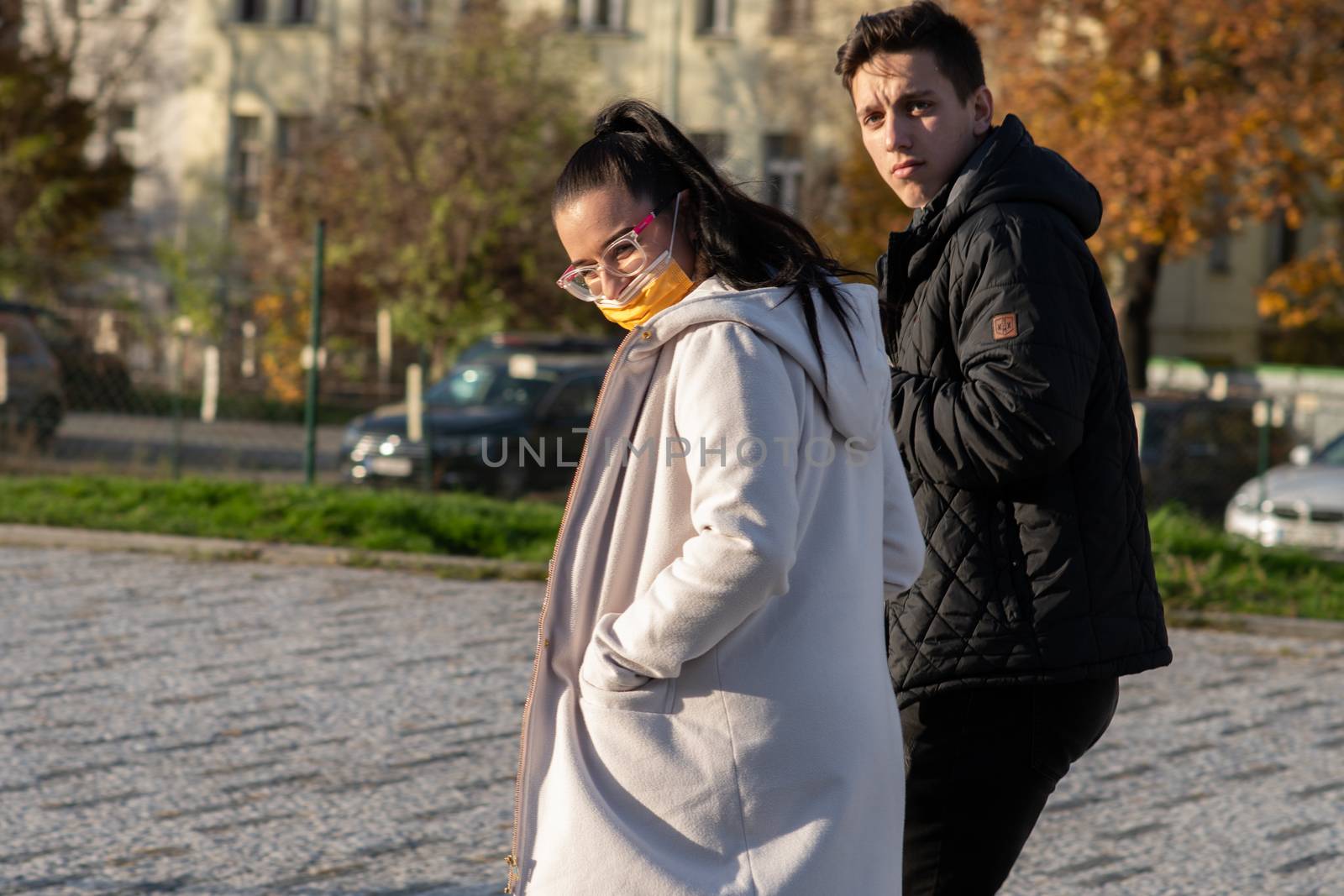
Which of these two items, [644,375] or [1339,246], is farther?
[1339,246]

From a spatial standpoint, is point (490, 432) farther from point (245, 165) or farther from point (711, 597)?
point (245, 165)

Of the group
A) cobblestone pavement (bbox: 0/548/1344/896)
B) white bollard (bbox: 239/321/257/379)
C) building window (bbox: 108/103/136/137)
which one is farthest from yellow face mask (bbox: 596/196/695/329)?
building window (bbox: 108/103/136/137)

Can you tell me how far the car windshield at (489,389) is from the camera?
51.1 feet

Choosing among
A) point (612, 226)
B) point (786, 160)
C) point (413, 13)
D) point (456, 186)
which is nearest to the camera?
point (612, 226)

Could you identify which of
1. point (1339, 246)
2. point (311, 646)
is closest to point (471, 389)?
point (311, 646)

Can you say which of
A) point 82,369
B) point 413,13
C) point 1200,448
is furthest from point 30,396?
point 413,13

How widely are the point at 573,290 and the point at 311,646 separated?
5279 millimetres

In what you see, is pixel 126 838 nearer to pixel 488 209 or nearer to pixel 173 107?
pixel 488 209

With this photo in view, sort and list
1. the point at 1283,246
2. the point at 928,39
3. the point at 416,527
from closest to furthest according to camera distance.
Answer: the point at 928,39, the point at 416,527, the point at 1283,246

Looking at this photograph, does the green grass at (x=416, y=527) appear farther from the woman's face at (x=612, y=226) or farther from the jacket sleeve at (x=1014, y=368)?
the woman's face at (x=612, y=226)

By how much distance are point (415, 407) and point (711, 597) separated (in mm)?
12851

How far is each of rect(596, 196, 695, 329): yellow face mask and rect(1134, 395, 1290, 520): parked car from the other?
13.1 metres

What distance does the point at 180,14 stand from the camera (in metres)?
38.9

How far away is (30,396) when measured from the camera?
13.7m
